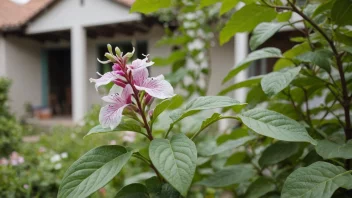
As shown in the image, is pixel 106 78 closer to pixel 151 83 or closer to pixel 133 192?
pixel 151 83

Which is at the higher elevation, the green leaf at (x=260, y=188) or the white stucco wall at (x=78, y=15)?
the white stucco wall at (x=78, y=15)

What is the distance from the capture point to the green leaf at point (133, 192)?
616 millimetres

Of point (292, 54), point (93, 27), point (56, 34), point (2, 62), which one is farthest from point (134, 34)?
point (292, 54)

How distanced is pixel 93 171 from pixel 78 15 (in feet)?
25.4

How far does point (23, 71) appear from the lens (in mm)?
8992

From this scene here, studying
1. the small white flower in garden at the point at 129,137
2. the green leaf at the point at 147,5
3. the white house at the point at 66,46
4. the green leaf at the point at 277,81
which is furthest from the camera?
the white house at the point at 66,46

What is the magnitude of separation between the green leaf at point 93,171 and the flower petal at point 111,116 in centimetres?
5

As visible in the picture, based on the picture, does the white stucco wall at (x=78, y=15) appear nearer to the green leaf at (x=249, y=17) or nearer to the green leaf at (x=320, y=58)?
the green leaf at (x=249, y=17)

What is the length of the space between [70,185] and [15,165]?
4.70 ft

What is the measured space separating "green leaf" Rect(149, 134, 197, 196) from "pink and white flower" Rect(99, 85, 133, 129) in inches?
3.1

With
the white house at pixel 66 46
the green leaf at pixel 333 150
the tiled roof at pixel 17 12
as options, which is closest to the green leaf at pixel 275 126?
the green leaf at pixel 333 150

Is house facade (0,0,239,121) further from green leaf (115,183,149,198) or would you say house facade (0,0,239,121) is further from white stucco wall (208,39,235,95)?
green leaf (115,183,149,198)

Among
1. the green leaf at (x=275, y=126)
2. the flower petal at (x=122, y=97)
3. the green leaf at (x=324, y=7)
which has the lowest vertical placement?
the green leaf at (x=275, y=126)

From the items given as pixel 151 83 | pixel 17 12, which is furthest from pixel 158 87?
pixel 17 12
